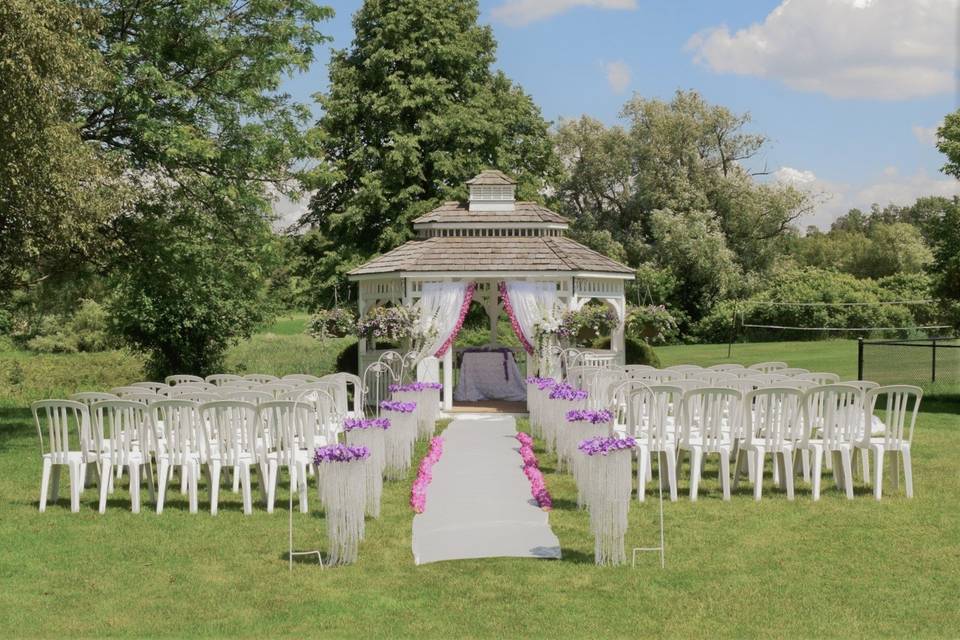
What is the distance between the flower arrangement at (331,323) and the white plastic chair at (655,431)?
1014 cm

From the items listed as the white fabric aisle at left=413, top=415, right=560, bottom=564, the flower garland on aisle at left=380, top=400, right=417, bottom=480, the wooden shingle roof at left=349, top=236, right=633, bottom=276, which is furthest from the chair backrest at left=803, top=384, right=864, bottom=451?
the wooden shingle roof at left=349, top=236, right=633, bottom=276

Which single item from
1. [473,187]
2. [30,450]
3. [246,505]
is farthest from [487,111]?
[246,505]

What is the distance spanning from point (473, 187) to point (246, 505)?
1338 centimetres

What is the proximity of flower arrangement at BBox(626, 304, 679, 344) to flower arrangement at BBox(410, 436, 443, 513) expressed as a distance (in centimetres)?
703

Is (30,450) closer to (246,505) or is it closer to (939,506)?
(246,505)

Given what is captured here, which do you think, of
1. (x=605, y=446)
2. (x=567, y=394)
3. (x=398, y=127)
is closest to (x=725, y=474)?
(x=567, y=394)

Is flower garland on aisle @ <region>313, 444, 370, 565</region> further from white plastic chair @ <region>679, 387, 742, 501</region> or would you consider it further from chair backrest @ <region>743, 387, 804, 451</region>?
chair backrest @ <region>743, 387, 804, 451</region>

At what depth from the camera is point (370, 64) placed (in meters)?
30.1

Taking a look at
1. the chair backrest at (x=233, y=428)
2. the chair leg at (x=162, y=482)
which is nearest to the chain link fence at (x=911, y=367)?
the chair backrest at (x=233, y=428)

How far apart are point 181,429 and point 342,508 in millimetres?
3261

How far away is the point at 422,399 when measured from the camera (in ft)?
51.3

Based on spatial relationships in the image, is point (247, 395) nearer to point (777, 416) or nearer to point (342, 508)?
point (342, 508)

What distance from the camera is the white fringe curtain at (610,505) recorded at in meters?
7.76

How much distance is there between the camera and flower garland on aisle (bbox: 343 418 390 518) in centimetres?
964
